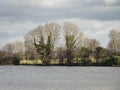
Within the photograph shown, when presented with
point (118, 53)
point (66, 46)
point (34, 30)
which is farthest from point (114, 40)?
→ point (34, 30)

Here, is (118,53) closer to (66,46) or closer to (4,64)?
(66,46)

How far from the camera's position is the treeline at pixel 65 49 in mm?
84875

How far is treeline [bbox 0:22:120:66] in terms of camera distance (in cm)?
8488

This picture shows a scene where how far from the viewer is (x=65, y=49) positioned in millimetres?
87812

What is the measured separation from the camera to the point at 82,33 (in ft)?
295
